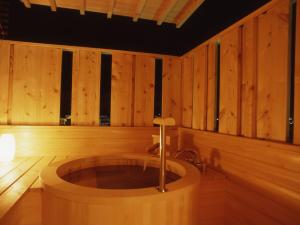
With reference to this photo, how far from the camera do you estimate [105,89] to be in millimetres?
3695

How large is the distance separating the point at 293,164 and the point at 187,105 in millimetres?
2171

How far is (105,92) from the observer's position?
369 cm

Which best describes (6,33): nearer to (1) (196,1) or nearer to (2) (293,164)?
(1) (196,1)

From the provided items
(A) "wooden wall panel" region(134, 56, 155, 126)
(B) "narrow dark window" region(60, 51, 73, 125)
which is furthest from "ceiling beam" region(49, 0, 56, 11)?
(A) "wooden wall panel" region(134, 56, 155, 126)

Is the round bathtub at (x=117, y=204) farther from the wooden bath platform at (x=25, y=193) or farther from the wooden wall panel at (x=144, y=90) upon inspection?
the wooden wall panel at (x=144, y=90)

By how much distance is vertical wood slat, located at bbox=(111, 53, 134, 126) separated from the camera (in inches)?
145

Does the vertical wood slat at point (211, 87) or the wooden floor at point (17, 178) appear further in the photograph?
the vertical wood slat at point (211, 87)

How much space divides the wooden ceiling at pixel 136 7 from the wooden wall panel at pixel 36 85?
0.70 meters

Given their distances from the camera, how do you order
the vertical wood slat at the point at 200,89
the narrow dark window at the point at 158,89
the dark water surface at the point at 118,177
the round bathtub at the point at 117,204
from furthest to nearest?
the narrow dark window at the point at 158,89 → the vertical wood slat at the point at 200,89 → the dark water surface at the point at 118,177 → the round bathtub at the point at 117,204

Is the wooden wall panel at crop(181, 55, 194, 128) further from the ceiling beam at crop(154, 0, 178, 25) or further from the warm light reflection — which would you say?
the warm light reflection

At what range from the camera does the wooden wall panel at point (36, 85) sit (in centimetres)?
337

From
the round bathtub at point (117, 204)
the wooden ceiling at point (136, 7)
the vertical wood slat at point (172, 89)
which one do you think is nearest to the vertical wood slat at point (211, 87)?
the wooden ceiling at point (136, 7)

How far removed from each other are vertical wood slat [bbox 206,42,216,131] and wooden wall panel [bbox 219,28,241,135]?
200 mm

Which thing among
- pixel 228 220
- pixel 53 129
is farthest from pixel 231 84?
pixel 53 129
